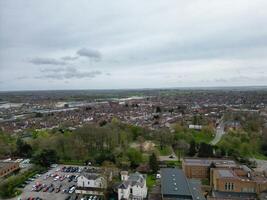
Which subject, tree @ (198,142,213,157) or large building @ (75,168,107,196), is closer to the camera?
large building @ (75,168,107,196)

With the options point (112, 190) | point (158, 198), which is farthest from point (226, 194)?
point (112, 190)

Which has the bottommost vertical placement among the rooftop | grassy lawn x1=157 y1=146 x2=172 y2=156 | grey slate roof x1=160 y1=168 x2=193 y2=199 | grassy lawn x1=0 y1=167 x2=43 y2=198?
grassy lawn x1=157 y1=146 x2=172 y2=156

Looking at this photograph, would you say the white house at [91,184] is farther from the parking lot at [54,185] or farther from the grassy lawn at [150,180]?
the grassy lawn at [150,180]

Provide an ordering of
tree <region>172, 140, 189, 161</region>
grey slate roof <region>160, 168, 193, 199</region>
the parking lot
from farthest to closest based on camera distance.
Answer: tree <region>172, 140, 189, 161</region>, the parking lot, grey slate roof <region>160, 168, 193, 199</region>

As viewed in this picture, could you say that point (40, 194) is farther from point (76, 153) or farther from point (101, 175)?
point (76, 153)

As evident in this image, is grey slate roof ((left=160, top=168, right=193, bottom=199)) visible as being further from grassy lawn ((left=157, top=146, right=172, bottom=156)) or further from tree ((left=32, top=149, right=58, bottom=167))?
tree ((left=32, top=149, right=58, bottom=167))

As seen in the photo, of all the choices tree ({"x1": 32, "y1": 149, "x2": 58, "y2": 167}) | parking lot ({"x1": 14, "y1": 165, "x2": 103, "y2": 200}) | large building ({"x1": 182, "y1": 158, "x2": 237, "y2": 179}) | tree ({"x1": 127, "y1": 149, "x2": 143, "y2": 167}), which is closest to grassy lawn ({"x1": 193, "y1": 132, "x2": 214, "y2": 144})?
large building ({"x1": 182, "y1": 158, "x2": 237, "y2": 179})

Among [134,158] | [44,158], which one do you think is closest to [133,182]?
[134,158]

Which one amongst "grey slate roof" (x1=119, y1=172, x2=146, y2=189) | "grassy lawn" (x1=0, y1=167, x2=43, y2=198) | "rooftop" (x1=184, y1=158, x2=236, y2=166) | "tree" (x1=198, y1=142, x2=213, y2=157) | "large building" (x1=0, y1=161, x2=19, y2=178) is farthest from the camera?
"tree" (x1=198, y1=142, x2=213, y2=157)

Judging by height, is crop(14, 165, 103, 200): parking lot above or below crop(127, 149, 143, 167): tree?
below
